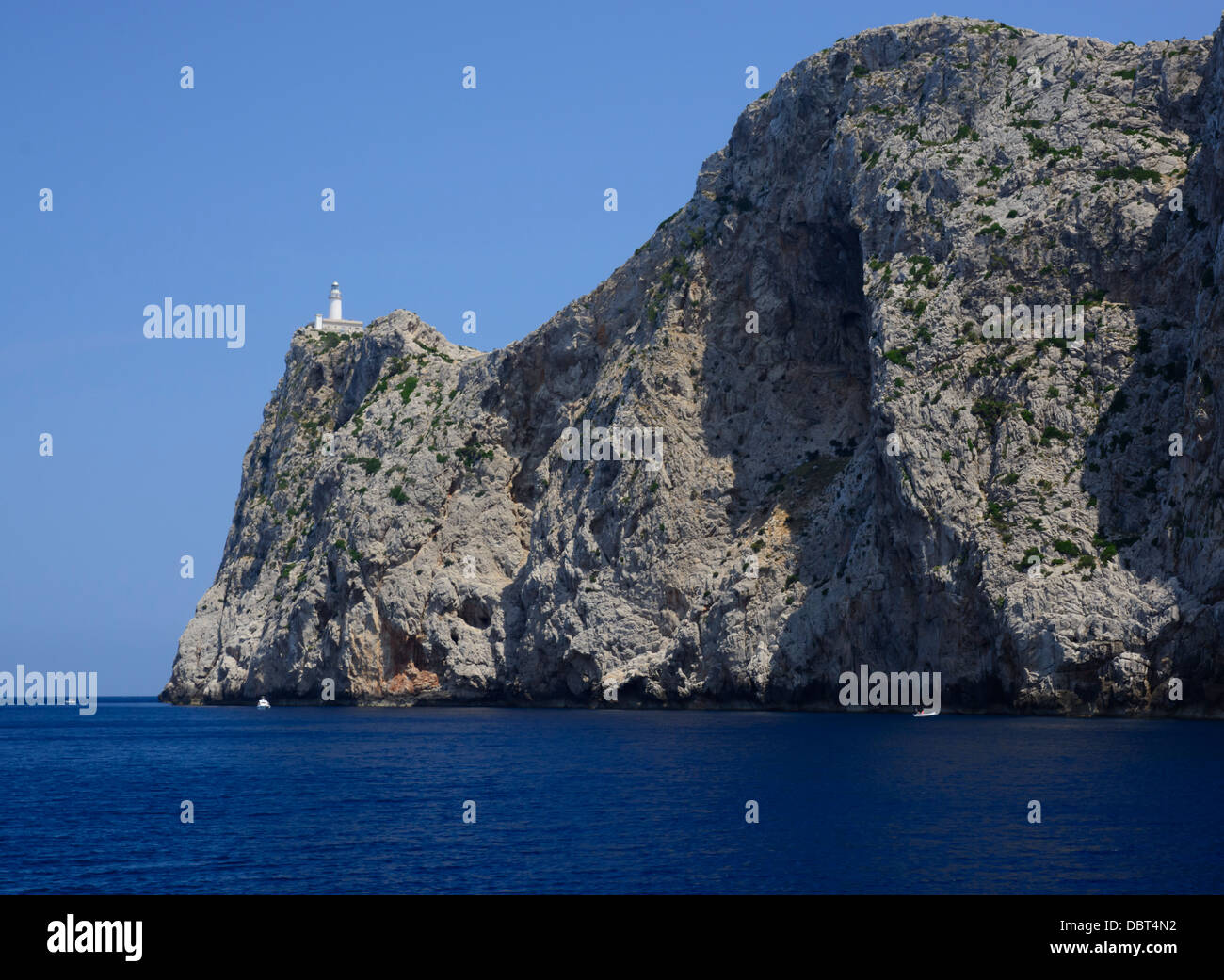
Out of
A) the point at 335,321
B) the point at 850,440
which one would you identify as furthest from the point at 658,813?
the point at 335,321

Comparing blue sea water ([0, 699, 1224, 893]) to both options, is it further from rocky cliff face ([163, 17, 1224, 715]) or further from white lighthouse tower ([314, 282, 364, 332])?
white lighthouse tower ([314, 282, 364, 332])

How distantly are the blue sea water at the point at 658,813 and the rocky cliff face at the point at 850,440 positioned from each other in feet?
29.1

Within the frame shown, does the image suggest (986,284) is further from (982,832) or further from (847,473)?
(982,832)

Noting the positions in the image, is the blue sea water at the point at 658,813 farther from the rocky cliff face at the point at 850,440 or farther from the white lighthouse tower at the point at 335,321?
the white lighthouse tower at the point at 335,321

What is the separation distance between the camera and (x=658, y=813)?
133ft

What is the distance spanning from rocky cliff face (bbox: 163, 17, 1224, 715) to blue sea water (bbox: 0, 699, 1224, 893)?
8875 mm

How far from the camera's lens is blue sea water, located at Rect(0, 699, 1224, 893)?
102 ft

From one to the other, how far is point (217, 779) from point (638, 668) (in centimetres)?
4043

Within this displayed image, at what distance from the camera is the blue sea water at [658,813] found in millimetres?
30953

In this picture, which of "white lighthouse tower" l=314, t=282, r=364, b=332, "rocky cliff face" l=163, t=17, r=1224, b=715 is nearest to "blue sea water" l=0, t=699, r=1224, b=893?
"rocky cliff face" l=163, t=17, r=1224, b=715

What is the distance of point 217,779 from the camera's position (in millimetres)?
54844

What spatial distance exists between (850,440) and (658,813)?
5706 centimetres

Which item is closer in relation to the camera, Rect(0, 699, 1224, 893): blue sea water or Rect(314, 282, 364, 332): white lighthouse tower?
Rect(0, 699, 1224, 893): blue sea water

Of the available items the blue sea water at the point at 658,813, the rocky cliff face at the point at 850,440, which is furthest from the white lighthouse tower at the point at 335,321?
the blue sea water at the point at 658,813
